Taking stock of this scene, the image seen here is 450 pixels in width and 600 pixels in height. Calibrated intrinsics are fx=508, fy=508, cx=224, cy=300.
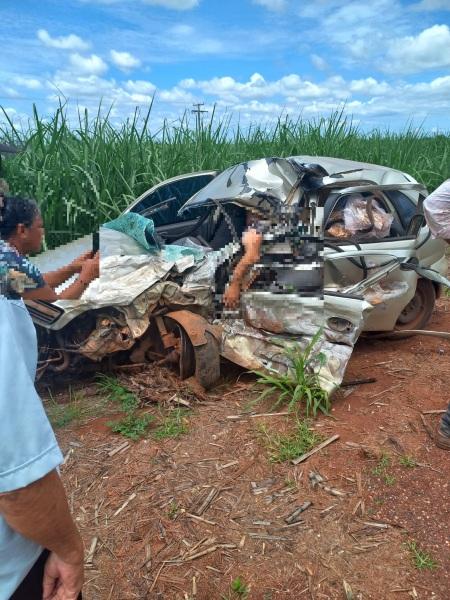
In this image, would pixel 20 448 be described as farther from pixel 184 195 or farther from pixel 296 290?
pixel 184 195

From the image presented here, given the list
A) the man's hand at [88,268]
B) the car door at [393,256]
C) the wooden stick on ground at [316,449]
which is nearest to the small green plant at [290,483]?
the wooden stick on ground at [316,449]

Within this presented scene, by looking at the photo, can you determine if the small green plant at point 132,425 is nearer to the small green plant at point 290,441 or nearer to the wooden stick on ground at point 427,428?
the small green plant at point 290,441

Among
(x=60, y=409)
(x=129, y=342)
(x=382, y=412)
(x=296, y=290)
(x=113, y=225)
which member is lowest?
(x=60, y=409)

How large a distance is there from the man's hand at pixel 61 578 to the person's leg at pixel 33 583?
10mm

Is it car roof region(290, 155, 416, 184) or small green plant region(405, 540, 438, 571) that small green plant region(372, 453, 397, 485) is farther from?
car roof region(290, 155, 416, 184)

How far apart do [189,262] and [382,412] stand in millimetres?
1837

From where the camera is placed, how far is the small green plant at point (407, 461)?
300 centimetres

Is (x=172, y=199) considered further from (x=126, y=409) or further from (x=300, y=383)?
(x=300, y=383)

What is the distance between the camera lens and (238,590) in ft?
7.30

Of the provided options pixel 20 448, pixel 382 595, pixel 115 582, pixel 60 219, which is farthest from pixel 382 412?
pixel 20 448

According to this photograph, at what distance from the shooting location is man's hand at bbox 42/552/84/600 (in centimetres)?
A: 116

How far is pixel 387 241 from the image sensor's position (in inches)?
186

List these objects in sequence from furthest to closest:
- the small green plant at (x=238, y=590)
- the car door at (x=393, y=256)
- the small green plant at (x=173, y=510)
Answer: the car door at (x=393, y=256), the small green plant at (x=173, y=510), the small green plant at (x=238, y=590)

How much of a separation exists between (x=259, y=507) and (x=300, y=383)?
1133mm
